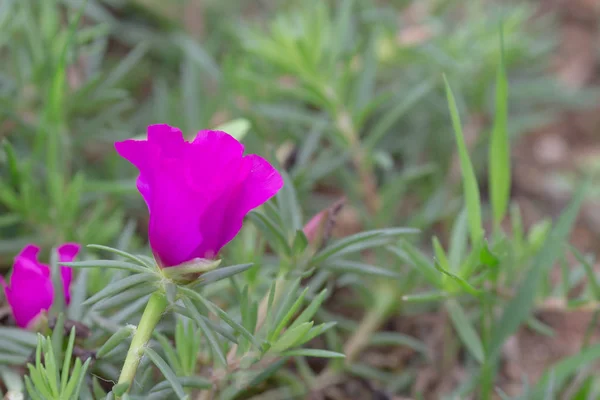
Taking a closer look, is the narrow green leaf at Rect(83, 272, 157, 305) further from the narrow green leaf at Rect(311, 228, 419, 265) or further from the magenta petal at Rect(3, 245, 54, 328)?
the narrow green leaf at Rect(311, 228, 419, 265)

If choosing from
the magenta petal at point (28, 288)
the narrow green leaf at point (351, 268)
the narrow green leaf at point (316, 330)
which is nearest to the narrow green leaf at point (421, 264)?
the narrow green leaf at point (351, 268)

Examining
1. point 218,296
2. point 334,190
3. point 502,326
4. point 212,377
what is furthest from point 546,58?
point 212,377

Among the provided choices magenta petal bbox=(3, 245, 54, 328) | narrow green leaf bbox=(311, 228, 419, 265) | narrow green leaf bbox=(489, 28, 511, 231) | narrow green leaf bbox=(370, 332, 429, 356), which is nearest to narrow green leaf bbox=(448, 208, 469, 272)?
narrow green leaf bbox=(489, 28, 511, 231)

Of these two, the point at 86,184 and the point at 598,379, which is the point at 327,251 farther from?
the point at 598,379

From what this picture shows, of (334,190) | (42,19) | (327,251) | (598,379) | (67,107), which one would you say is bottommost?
(598,379)

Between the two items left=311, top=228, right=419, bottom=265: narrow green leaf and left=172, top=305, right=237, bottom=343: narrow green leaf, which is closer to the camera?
left=172, top=305, right=237, bottom=343: narrow green leaf

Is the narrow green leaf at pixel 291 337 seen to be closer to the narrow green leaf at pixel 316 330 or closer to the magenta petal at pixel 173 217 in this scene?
the narrow green leaf at pixel 316 330

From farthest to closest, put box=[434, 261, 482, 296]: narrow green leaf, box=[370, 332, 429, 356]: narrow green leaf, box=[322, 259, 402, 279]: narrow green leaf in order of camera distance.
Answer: box=[370, 332, 429, 356]: narrow green leaf < box=[322, 259, 402, 279]: narrow green leaf < box=[434, 261, 482, 296]: narrow green leaf
